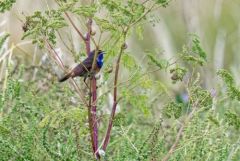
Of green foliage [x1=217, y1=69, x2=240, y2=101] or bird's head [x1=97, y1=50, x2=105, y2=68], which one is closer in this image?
green foliage [x1=217, y1=69, x2=240, y2=101]

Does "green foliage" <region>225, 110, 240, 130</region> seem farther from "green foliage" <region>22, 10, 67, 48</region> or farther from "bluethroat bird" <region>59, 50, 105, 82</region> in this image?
"green foliage" <region>22, 10, 67, 48</region>

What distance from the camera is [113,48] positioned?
304 cm

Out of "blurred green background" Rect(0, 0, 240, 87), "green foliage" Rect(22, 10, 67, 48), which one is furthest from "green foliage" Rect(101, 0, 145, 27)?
"blurred green background" Rect(0, 0, 240, 87)

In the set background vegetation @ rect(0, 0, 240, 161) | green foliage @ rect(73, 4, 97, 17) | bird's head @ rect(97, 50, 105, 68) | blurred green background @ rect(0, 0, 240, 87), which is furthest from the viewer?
blurred green background @ rect(0, 0, 240, 87)

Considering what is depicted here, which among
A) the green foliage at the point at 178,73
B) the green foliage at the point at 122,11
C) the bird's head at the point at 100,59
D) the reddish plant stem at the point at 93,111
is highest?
the green foliage at the point at 122,11

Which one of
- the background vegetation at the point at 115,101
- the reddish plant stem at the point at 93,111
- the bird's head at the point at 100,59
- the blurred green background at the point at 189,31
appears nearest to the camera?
the background vegetation at the point at 115,101

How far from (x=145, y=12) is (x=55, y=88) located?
4.92 ft

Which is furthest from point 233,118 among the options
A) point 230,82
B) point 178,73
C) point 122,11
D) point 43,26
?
point 43,26

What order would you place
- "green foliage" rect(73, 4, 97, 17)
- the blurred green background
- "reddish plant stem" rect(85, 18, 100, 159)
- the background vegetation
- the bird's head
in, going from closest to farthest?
"green foliage" rect(73, 4, 97, 17), the background vegetation, "reddish plant stem" rect(85, 18, 100, 159), the bird's head, the blurred green background

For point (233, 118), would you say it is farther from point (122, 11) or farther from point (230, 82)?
point (122, 11)

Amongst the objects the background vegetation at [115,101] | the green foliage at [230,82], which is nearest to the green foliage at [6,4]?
the background vegetation at [115,101]

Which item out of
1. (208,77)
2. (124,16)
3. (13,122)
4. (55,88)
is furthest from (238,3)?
(124,16)

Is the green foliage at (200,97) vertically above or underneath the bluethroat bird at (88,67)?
underneath

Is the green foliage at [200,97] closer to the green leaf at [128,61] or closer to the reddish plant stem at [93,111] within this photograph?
the green leaf at [128,61]
